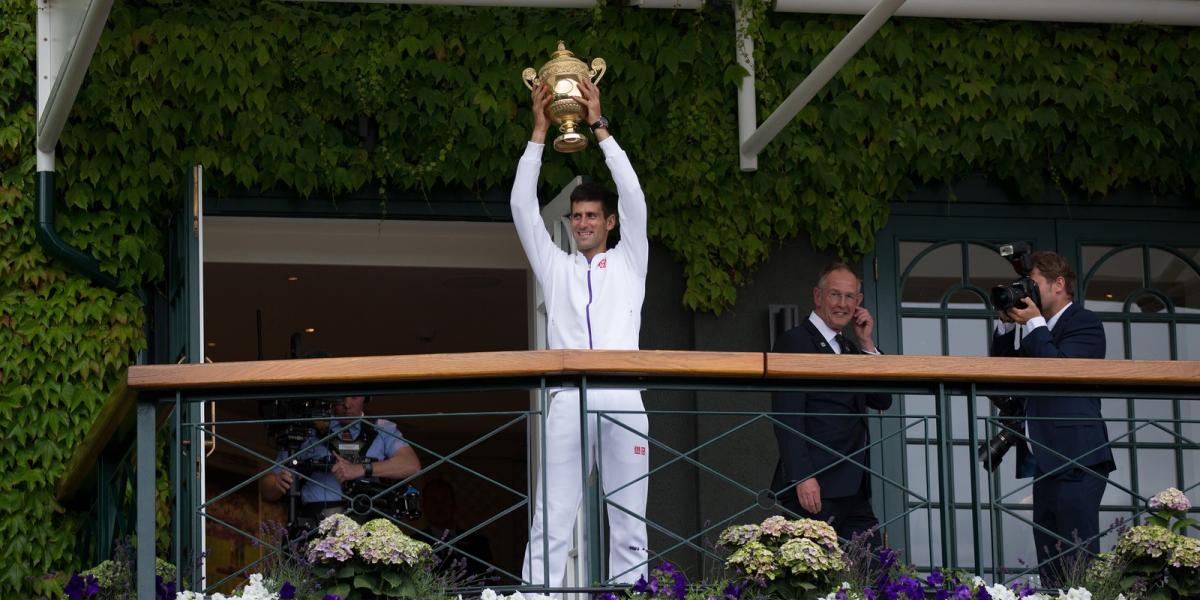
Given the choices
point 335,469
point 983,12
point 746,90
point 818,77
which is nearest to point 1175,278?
point 983,12

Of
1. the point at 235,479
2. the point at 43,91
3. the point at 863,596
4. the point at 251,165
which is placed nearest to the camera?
the point at 863,596

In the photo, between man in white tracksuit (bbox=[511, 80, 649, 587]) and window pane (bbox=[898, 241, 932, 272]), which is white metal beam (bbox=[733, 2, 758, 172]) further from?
man in white tracksuit (bbox=[511, 80, 649, 587])

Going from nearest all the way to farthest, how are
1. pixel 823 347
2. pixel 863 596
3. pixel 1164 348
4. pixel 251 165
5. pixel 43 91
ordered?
pixel 863 596
pixel 823 347
pixel 43 91
pixel 251 165
pixel 1164 348

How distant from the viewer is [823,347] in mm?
6184

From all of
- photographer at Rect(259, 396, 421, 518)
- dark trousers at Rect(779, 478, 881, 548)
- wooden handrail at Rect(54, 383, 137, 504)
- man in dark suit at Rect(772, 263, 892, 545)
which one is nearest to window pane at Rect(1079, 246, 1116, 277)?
man in dark suit at Rect(772, 263, 892, 545)

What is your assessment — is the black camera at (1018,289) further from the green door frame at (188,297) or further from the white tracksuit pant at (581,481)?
the green door frame at (188,297)

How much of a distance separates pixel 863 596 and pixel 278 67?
408 centimetres

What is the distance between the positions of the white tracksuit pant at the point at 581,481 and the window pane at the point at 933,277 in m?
2.99

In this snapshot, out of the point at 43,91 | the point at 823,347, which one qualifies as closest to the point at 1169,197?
the point at 823,347

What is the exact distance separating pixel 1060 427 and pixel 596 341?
1634 millimetres

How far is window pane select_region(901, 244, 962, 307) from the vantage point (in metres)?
7.96

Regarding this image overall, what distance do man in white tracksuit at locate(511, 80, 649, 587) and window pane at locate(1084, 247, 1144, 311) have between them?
3377 millimetres

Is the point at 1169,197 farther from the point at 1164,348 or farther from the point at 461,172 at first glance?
the point at 461,172

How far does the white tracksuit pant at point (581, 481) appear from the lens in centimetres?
499
